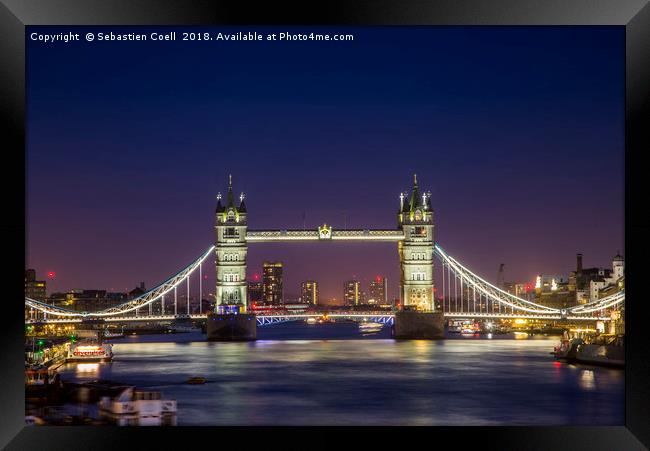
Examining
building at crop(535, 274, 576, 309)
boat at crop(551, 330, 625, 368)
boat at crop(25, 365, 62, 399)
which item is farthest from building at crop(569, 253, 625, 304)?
boat at crop(25, 365, 62, 399)

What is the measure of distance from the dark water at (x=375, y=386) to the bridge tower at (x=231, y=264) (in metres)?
8.38

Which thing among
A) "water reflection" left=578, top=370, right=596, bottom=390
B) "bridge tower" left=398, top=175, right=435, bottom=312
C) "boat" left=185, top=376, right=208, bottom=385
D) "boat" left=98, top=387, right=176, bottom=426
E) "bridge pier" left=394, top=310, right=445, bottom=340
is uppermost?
"bridge tower" left=398, top=175, right=435, bottom=312

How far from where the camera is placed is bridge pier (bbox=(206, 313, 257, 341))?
5494cm

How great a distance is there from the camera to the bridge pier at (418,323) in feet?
184

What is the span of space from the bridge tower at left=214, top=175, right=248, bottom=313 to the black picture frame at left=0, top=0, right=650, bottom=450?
44.7 metres

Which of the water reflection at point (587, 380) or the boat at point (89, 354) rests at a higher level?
the boat at point (89, 354)

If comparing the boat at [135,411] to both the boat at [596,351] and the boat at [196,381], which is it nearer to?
the boat at [196,381]

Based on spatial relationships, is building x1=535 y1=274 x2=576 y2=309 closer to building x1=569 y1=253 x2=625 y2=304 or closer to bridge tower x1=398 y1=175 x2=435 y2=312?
building x1=569 y1=253 x2=625 y2=304

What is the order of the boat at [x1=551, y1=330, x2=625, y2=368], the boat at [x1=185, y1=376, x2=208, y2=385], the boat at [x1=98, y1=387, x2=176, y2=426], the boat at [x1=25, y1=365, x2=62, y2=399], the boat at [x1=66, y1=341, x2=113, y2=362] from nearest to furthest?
the boat at [x1=98, y1=387, x2=176, y2=426]
the boat at [x1=25, y1=365, x2=62, y2=399]
the boat at [x1=185, y1=376, x2=208, y2=385]
the boat at [x1=551, y1=330, x2=625, y2=368]
the boat at [x1=66, y1=341, x2=113, y2=362]
